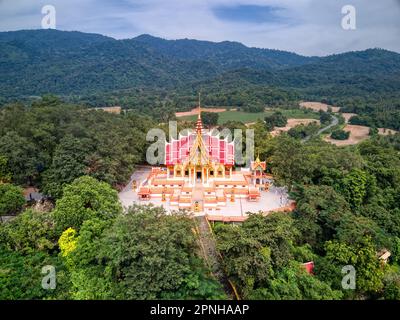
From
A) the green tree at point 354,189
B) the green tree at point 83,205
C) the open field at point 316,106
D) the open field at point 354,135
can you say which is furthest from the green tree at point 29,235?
the open field at point 316,106

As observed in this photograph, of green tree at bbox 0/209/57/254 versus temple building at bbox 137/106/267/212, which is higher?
temple building at bbox 137/106/267/212

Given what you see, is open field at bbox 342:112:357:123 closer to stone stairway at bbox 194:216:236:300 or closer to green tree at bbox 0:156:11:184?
stone stairway at bbox 194:216:236:300

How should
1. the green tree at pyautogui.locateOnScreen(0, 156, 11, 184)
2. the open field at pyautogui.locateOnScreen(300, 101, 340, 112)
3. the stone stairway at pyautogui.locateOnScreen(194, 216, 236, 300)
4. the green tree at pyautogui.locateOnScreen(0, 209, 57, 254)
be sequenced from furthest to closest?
the open field at pyautogui.locateOnScreen(300, 101, 340, 112), the green tree at pyautogui.locateOnScreen(0, 156, 11, 184), the green tree at pyautogui.locateOnScreen(0, 209, 57, 254), the stone stairway at pyautogui.locateOnScreen(194, 216, 236, 300)

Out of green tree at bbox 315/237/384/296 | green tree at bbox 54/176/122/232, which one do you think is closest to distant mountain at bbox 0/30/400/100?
green tree at bbox 315/237/384/296

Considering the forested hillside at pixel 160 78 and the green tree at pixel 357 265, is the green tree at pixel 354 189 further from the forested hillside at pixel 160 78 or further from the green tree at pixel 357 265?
the forested hillside at pixel 160 78
